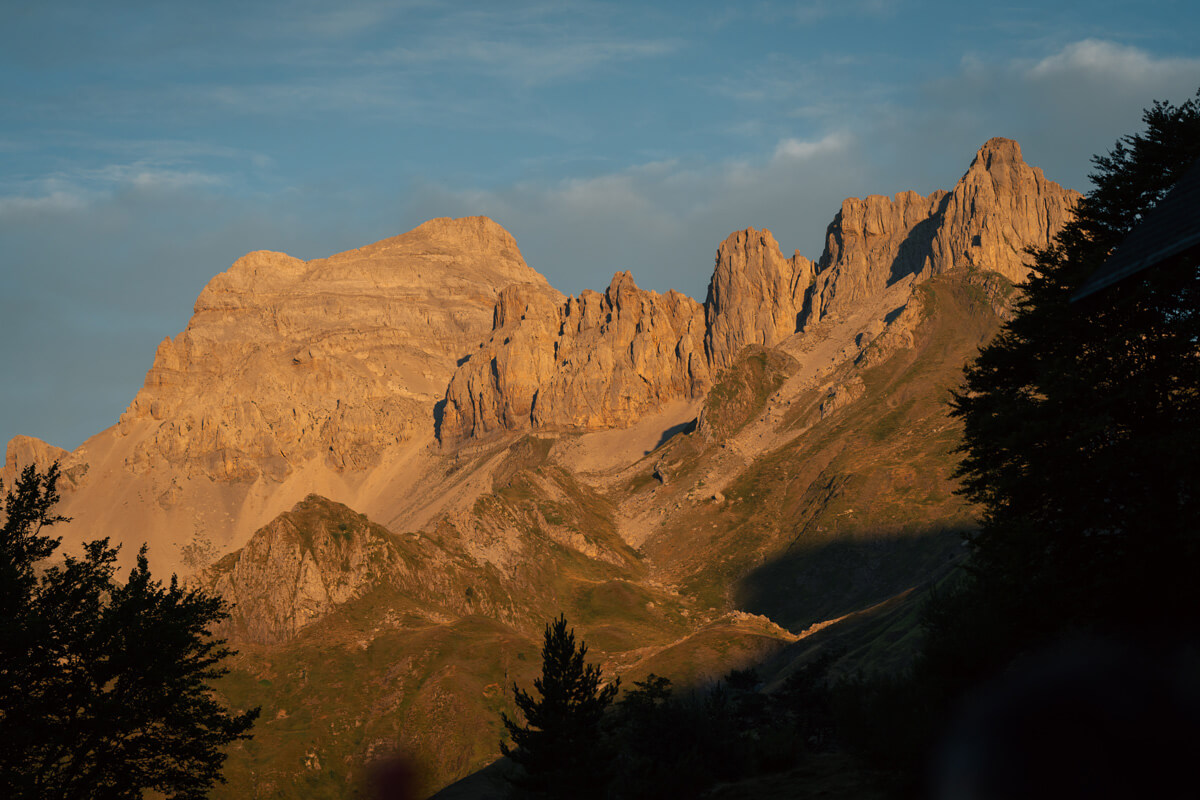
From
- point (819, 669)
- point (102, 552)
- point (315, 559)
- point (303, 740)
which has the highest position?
point (315, 559)

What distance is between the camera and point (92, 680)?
31203 mm

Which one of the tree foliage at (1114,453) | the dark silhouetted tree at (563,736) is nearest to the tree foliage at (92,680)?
the dark silhouetted tree at (563,736)

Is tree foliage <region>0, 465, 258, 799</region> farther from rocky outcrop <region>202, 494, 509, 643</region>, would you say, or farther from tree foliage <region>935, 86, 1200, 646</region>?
rocky outcrop <region>202, 494, 509, 643</region>

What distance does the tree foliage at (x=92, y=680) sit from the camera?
95.6 feet

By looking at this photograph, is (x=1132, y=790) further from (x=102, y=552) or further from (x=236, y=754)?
(x=236, y=754)

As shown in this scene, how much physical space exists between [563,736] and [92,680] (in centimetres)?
1619

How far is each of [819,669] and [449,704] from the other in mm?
40644

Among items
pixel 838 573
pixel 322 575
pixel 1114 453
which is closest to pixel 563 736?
pixel 1114 453

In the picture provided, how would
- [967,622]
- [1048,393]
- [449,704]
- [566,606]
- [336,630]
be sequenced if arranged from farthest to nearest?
1. [566,606]
2. [336,630]
3. [449,704]
4. [967,622]
5. [1048,393]

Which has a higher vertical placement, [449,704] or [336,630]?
[336,630]

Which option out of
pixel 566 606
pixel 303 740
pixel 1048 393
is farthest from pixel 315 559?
pixel 1048 393

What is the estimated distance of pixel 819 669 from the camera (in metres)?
80.3

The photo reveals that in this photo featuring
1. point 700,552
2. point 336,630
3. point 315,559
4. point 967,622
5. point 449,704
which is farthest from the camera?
point 700,552

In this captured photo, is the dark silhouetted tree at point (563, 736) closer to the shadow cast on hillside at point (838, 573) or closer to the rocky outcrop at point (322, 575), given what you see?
the rocky outcrop at point (322, 575)
